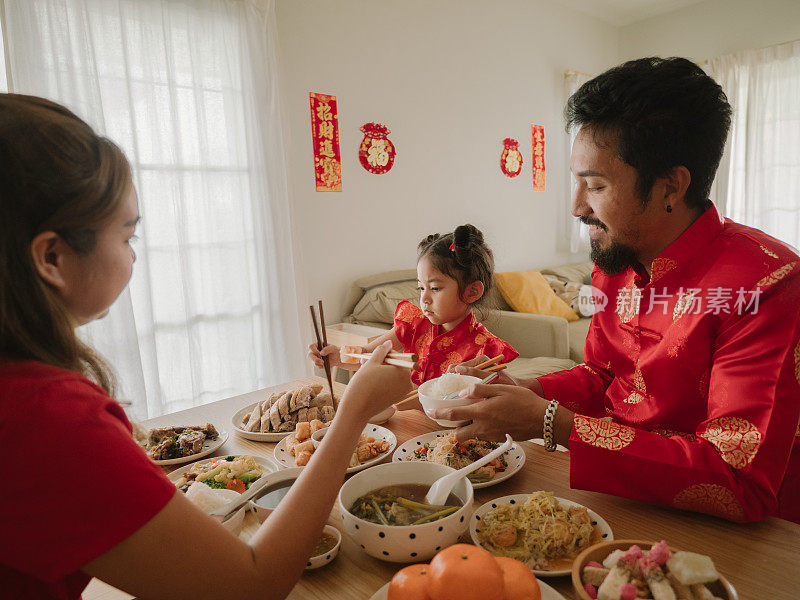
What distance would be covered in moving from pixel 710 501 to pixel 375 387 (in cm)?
62

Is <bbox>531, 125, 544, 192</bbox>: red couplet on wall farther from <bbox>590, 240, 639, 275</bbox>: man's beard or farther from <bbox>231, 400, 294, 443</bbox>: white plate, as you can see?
<bbox>231, 400, 294, 443</bbox>: white plate

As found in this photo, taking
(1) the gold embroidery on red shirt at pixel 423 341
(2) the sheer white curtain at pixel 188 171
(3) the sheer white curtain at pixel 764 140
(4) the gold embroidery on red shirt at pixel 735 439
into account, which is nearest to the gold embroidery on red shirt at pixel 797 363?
(4) the gold embroidery on red shirt at pixel 735 439

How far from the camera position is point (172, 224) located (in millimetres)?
2994

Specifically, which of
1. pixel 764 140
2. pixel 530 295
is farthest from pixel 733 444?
pixel 764 140

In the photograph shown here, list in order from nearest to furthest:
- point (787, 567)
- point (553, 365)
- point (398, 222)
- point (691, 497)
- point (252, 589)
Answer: point (252, 589), point (787, 567), point (691, 497), point (553, 365), point (398, 222)

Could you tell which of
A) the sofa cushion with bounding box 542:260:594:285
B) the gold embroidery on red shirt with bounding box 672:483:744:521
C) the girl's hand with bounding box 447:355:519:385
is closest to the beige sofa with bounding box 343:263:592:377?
the sofa cushion with bounding box 542:260:594:285

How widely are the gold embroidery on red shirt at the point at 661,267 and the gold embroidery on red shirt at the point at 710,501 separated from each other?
0.52 metres

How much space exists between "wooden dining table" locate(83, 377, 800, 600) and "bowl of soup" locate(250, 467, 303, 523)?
0.05m

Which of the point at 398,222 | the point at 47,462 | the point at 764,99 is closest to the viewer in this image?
the point at 47,462

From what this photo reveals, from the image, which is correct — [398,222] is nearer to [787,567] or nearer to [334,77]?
[334,77]

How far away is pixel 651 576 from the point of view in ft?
2.11

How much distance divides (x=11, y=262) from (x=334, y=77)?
3.42 metres

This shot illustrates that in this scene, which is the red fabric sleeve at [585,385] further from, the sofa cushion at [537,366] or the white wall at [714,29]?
the white wall at [714,29]

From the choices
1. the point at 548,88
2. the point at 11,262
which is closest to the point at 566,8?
the point at 548,88
